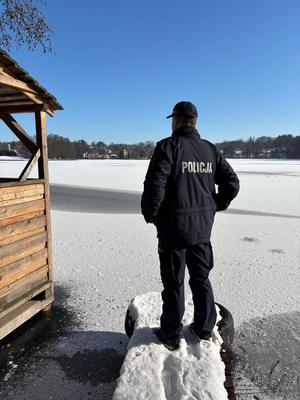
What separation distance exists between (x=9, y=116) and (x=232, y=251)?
4939 millimetres

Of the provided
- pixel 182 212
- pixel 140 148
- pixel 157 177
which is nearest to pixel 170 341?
pixel 182 212

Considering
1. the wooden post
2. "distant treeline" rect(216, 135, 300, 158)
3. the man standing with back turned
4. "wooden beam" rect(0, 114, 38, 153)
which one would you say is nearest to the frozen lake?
the man standing with back turned

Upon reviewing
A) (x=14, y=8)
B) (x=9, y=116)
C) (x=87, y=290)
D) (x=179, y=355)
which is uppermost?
(x=14, y=8)

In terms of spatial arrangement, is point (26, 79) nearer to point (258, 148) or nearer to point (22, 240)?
Result: point (22, 240)

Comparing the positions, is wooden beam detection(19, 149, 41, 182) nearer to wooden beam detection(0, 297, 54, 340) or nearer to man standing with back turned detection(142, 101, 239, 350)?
wooden beam detection(0, 297, 54, 340)

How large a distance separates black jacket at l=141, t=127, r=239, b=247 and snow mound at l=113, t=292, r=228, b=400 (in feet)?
2.88

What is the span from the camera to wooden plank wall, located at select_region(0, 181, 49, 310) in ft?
12.7

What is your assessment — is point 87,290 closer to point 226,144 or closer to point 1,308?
point 1,308

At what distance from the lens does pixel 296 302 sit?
500cm

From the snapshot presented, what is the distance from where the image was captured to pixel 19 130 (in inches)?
189

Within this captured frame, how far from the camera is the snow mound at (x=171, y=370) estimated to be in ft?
8.36

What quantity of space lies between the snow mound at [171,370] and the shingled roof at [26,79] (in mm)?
2831

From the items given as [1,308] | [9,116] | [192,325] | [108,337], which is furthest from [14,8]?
[192,325]

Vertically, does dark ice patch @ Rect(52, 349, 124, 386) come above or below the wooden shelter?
below
